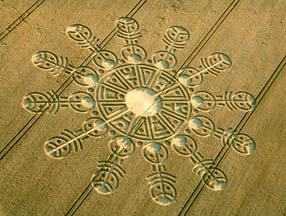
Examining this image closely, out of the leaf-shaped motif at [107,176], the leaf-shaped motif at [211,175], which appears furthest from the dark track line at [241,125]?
the leaf-shaped motif at [107,176]

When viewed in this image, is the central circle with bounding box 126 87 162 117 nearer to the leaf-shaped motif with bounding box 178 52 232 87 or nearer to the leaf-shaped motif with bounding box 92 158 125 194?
the leaf-shaped motif with bounding box 178 52 232 87

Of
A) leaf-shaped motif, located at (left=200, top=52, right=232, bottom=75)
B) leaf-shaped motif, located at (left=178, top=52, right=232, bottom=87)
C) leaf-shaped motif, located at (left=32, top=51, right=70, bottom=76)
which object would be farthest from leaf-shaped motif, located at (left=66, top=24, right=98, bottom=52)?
leaf-shaped motif, located at (left=200, top=52, right=232, bottom=75)

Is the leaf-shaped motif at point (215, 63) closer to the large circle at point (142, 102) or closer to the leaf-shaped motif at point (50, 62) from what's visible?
the large circle at point (142, 102)

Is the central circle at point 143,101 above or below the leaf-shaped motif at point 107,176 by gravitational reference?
above

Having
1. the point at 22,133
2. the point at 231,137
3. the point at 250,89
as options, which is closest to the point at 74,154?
the point at 22,133

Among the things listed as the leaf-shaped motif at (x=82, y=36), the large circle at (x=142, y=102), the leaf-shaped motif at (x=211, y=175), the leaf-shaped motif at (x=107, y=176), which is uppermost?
the leaf-shaped motif at (x=82, y=36)

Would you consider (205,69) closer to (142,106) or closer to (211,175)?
(142,106)

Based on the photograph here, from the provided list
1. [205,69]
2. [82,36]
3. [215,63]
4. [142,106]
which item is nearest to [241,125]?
[205,69]
